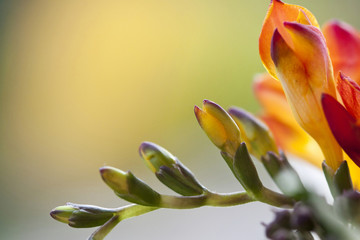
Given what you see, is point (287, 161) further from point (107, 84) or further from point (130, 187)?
point (107, 84)

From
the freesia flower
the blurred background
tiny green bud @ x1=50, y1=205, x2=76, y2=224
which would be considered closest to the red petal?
the freesia flower

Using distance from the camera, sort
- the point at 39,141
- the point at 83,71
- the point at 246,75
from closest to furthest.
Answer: the point at 246,75 → the point at 39,141 → the point at 83,71

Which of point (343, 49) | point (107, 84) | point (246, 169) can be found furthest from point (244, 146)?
point (107, 84)

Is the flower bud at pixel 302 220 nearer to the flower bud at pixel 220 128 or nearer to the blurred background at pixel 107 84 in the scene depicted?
the flower bud at pixel 220 128

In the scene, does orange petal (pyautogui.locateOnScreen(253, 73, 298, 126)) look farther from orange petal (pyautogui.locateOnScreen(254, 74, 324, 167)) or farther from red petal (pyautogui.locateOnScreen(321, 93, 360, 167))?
red petal (pyautogui.locateOnScreen(321, 93, 360, 167))

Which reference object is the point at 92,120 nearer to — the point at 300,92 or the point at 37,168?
the point at 37,168

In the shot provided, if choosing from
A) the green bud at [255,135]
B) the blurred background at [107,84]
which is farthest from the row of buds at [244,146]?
the blurred background at [107,84]

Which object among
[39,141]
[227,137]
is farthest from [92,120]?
[227,137]

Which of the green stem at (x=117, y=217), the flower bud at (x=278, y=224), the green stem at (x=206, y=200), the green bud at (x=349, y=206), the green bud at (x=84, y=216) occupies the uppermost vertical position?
the green bud at (x=84, y=216)
